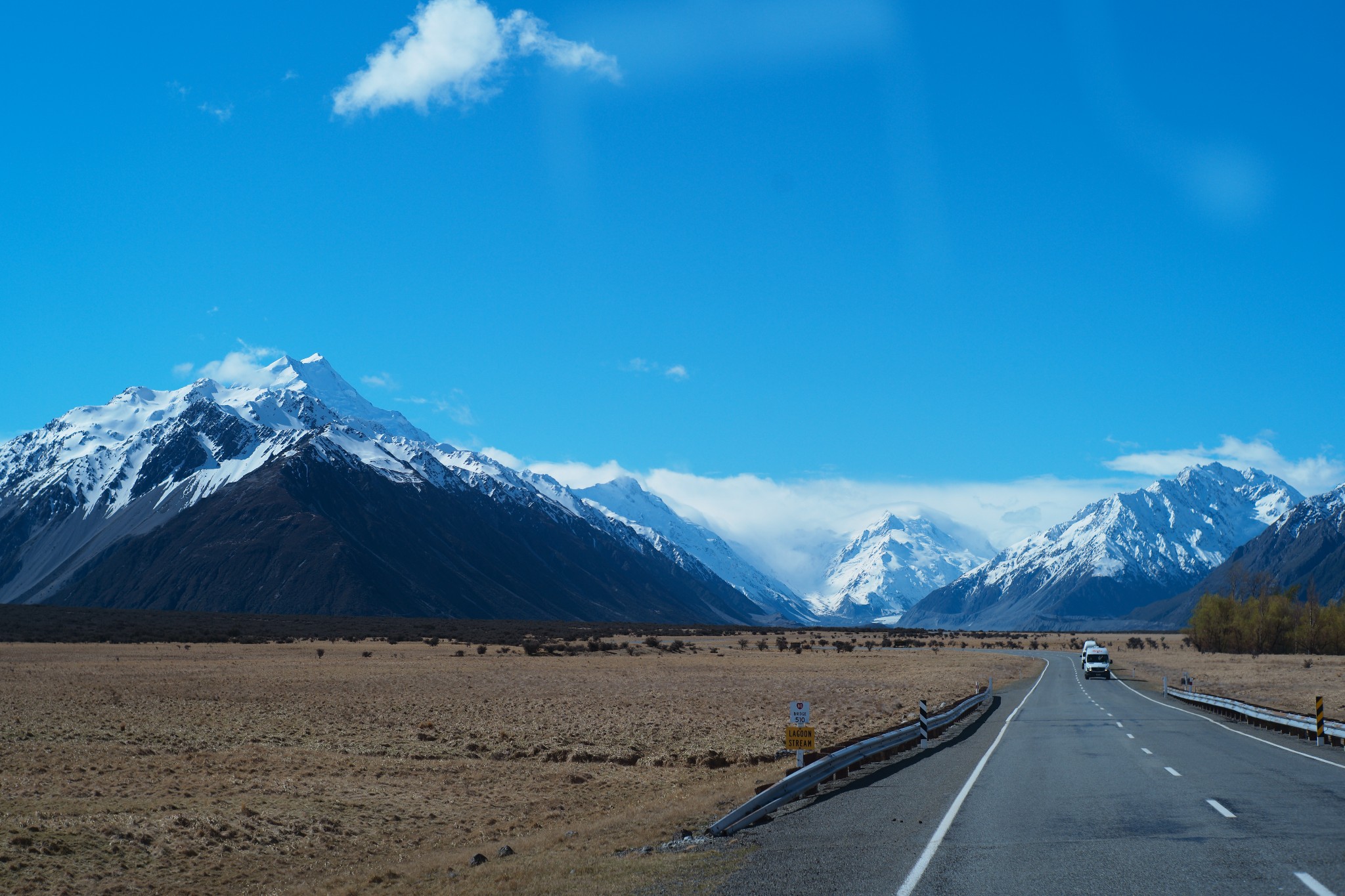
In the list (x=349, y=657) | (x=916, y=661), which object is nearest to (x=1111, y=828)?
(x=349, y=657)

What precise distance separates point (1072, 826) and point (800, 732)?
5.73m

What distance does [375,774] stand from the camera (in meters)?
24.0

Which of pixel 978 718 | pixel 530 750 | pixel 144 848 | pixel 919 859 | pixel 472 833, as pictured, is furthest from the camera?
pixel 978 718

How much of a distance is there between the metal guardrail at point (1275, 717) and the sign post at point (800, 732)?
15289mm

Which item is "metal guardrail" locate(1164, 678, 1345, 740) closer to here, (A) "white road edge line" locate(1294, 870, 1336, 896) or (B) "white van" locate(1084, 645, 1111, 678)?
(A) "white road edge line" locate(1294, 870, 1336, 896)

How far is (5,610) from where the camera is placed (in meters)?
130

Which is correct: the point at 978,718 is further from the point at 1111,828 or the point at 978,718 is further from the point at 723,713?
the point at 1111,828

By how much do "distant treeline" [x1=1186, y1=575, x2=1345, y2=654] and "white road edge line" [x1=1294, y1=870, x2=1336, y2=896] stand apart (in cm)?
11972

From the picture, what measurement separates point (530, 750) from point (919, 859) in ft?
58.7

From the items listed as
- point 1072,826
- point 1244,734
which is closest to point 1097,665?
point 1244,734

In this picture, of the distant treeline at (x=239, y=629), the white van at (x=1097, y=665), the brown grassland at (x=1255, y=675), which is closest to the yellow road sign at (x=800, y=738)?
the brown grassland at (x=1255, y=675)

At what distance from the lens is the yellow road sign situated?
18.8m

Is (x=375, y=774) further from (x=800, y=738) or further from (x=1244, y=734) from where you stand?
(x=1244, y=734)

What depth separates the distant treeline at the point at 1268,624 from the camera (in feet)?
391
